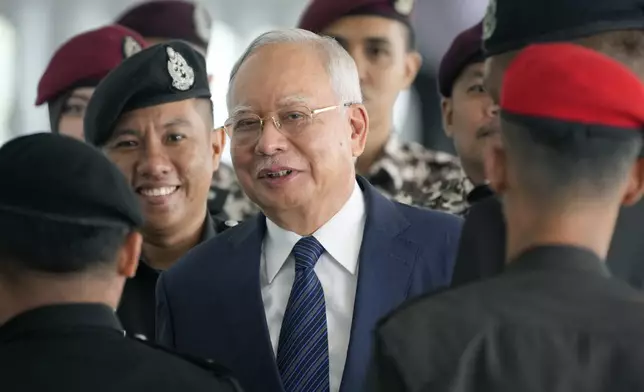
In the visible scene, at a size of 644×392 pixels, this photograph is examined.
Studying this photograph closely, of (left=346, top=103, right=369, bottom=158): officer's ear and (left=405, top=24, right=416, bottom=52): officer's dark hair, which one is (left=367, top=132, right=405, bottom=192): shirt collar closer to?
(left=405, top=24, right=416, bottom=52): officer's dark hair

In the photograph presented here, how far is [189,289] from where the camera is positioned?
183 cm

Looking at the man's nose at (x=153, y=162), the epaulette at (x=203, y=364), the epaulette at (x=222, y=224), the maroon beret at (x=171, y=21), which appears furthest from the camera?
the maroon beret at (x=171, y=21)

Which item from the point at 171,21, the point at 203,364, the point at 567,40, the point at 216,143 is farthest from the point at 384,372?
the point at 171,21

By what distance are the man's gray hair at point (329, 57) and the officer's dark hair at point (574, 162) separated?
2.27 feet

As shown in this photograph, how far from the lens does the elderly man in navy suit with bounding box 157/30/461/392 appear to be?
5.65 feet

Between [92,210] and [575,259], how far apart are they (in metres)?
0.58

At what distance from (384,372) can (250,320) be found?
1.85 ft

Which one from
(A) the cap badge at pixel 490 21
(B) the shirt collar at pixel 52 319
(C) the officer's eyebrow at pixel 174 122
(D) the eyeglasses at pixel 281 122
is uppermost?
(A) the cap badge at pixel 490 21

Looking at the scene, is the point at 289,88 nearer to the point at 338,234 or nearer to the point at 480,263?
the point at 338,234

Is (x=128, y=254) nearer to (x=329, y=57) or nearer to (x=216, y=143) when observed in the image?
(x=329, y=57)

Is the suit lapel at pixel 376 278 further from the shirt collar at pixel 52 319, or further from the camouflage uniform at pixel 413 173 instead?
the camouflage uniform at pixel 413 173

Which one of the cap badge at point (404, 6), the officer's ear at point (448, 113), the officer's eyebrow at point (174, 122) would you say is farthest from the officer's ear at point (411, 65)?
the officer's eyebrow at point (174, 122)

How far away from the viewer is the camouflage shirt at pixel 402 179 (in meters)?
2.72

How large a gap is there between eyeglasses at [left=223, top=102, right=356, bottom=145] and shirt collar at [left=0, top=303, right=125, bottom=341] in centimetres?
60
